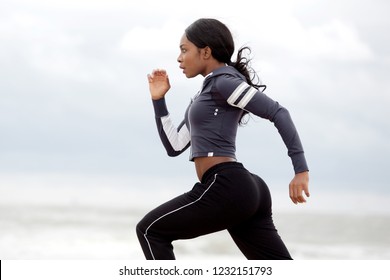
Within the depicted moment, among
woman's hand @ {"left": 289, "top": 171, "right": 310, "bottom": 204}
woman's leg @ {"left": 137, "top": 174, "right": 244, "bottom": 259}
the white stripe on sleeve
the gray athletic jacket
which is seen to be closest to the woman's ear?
the gray athletic jacket

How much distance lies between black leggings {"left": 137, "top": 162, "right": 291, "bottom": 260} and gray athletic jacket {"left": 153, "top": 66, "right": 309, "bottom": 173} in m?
0.14

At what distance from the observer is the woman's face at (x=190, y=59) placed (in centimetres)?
352

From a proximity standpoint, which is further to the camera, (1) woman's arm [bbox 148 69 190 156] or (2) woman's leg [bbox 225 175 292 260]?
(1) woman's arm [bbox 148 69 190 156]

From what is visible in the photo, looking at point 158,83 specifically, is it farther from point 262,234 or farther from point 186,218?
point 262,234

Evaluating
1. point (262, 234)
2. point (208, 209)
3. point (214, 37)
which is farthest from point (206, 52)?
point (262, 234)

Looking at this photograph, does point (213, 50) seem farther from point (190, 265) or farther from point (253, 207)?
point (190, 265)

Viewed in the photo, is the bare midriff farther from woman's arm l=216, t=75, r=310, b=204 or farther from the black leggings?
woman's arm l=216, t=75, r=310, b=204

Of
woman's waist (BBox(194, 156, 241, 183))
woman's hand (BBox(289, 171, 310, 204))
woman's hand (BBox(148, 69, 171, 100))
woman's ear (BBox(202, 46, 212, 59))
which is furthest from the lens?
woman's hand (BBox(148, 69, 171, 100))

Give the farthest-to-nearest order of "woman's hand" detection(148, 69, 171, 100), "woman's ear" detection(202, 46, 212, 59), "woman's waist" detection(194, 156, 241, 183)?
"woman's hand" detection(148, 69, 171, 100)
"woman's ear" detection(202, 46, 212, 59)
"woman's waist" detection(194, 156, 241, 183)

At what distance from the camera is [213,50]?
3504mm

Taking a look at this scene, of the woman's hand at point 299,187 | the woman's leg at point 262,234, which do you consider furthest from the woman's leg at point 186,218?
the woman's hand at point 299,187

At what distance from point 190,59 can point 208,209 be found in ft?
2.81

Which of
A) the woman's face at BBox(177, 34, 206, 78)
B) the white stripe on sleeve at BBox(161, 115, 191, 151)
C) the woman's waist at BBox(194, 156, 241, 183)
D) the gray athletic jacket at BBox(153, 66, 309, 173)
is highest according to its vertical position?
the woman's face at BBox(177, 34, 206, 78)

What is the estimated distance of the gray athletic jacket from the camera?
3.25m
